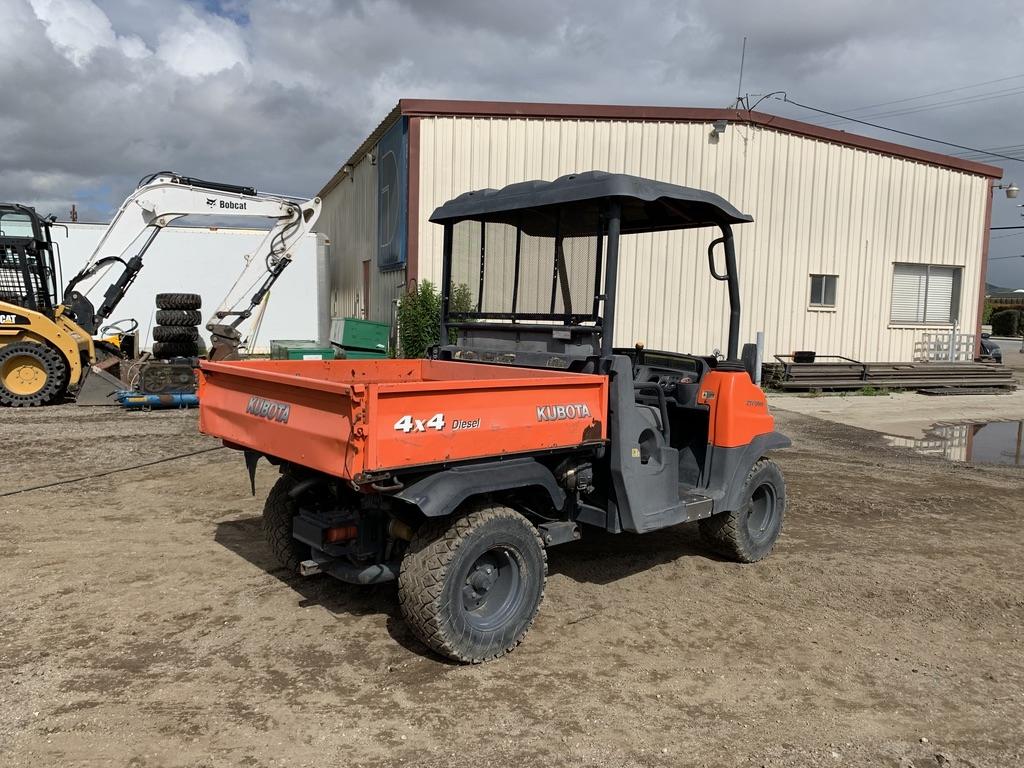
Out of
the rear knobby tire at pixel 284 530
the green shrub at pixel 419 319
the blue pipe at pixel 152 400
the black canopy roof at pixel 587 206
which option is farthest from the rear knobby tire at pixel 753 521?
the blue pipe at pixel 152 400

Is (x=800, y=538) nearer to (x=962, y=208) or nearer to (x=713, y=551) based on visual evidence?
(x=713, y=551)

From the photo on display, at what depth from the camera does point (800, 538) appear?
238 inches

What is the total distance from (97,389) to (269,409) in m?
9.46

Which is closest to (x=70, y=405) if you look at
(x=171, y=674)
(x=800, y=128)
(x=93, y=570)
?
(x=93, y=570)

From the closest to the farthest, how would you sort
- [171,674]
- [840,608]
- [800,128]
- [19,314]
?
[171,674]
[840,608]
[19,314]
[800,128]

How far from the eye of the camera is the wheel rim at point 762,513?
5492 millimetres

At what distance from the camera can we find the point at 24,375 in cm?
1213

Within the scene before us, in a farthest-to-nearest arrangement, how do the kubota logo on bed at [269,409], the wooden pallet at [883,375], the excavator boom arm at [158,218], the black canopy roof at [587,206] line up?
the wooden pallet at [883,375]
the excavator boom arm at [158,218]
the black canopy roof at [587,206]
the kubota logo on bed at [269,409]

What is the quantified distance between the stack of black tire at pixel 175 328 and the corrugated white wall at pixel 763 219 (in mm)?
4292

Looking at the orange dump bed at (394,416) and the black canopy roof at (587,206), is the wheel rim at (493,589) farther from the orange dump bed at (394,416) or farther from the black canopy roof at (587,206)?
the black canopy roof at (587,206)

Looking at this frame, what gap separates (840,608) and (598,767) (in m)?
2.30

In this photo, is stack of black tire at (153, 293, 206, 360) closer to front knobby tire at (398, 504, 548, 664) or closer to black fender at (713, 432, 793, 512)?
black fender at (713, 432, 793, 512)

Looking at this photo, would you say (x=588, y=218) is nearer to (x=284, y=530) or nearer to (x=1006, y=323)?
A: (x=284, y=530)

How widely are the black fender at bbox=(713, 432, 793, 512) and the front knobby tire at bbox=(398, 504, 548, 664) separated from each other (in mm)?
1538
